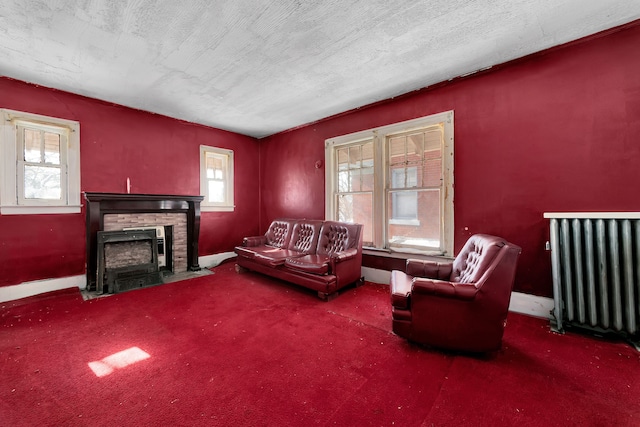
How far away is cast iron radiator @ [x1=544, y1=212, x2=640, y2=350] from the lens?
7.05 ft

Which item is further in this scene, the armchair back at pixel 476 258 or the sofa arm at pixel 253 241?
the sofa arm at pixel 253 241

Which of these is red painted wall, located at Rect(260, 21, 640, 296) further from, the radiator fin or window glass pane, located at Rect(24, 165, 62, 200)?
window glass pane, located at Rect(24, 165, 62, 200)

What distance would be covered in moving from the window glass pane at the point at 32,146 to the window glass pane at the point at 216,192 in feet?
8.22

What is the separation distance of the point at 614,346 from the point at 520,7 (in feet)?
10.0

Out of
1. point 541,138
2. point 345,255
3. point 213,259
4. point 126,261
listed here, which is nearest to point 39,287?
point 126,261

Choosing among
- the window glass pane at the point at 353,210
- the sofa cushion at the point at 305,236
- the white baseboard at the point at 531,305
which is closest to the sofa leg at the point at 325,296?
the sofa cushion at the point at 305,236

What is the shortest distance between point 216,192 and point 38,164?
2.64m

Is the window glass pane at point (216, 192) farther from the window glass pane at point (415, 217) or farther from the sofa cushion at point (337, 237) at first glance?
the window glass pane at point (415, 217)

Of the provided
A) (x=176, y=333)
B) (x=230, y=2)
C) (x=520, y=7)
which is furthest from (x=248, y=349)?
(x=520, y=7)

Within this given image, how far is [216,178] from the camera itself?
5.51 metres

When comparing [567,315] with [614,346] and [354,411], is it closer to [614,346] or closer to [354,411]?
[614,346]

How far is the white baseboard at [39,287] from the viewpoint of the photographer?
130 inches

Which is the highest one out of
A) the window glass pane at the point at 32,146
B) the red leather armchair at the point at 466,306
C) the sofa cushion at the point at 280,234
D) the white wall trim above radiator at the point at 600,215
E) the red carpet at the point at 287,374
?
the window glass pane at the point at 32,146

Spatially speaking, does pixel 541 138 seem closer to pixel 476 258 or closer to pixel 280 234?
pixel 476 258
